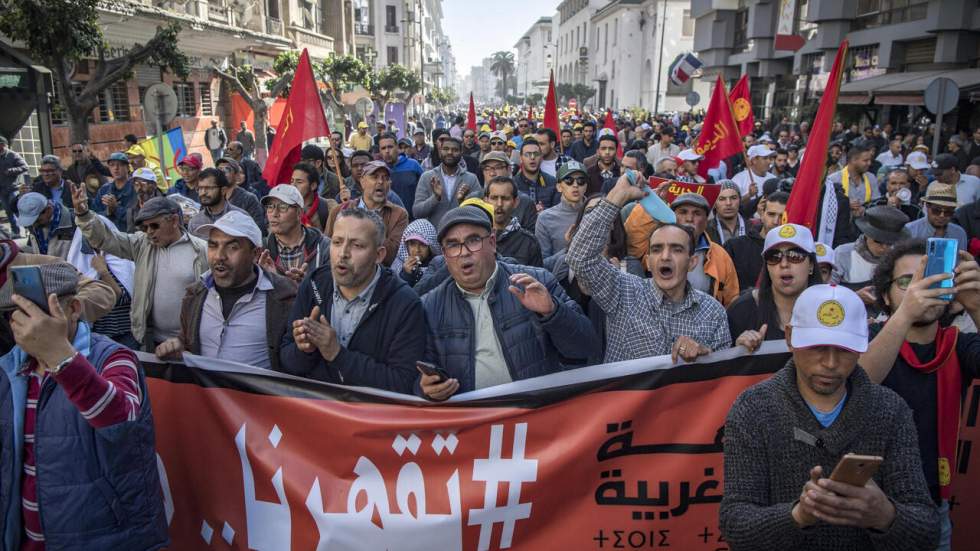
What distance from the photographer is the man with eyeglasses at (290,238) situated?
5.01 m

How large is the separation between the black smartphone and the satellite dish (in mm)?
7979

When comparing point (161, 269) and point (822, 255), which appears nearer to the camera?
point (822, 255)

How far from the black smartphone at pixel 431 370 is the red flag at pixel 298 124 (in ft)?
13.6

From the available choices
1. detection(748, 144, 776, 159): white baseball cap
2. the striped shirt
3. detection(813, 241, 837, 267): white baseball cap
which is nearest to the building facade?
detection(748, 144, 776, 159): white baseball cap

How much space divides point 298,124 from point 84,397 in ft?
15.8

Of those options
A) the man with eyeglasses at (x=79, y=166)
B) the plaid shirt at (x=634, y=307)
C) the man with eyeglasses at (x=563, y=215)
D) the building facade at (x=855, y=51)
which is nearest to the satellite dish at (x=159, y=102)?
the man with eyeglasses at (x=79, y=166)

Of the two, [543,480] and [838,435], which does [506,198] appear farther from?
[838,435]

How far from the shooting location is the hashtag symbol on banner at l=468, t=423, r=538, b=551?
3107mm

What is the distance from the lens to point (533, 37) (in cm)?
15688

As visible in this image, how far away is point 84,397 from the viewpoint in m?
2.26

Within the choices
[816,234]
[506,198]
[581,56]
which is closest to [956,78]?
[816,234]

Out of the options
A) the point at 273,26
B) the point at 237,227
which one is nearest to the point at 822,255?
the point at 237,227

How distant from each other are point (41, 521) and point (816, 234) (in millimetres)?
5603

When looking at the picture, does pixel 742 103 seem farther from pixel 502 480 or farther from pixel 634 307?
pixel 502 480
